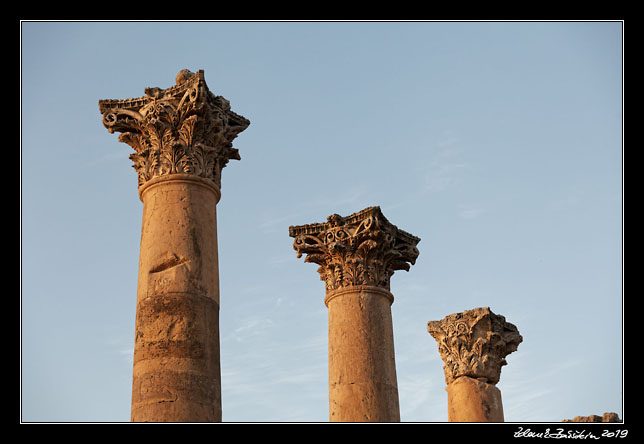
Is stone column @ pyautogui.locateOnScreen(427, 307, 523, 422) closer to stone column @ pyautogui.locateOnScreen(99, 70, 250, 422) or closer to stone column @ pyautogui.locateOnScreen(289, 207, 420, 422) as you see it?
stone column @ pyautogui.locateOnScreen(289, 207, 420, 422)

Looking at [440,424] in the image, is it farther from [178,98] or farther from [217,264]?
[178,98]

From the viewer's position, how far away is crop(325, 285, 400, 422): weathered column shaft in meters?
22.9

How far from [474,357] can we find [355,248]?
22.0 ft

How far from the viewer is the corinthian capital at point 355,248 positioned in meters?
25.0

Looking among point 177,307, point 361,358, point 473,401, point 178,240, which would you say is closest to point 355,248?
point 361,358

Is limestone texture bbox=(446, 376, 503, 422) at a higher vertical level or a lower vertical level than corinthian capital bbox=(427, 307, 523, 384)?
lower

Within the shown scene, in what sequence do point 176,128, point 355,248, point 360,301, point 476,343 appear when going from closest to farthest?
point 176,128
point 360,301
point 355,248
point 476,343

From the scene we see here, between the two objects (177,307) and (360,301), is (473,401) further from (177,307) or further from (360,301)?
(177,307)

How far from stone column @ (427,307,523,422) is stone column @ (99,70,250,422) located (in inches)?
517

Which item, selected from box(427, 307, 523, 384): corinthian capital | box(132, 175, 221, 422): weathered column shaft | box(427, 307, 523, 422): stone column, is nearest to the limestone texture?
box(427, 307, 523, 422): stone column

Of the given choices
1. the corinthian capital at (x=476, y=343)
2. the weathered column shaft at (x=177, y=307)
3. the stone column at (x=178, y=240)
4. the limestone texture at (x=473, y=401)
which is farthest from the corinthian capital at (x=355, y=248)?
the weathered column shaft at (x=177, y=307)

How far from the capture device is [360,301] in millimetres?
24500

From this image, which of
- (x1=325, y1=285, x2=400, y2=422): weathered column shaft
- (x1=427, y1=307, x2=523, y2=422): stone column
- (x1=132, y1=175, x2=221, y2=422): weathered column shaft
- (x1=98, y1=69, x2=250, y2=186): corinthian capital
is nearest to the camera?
(x1=132, y1=175, x2=221, y2=422): weathered column shaft

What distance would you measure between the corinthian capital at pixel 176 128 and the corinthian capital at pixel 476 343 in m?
13.5
